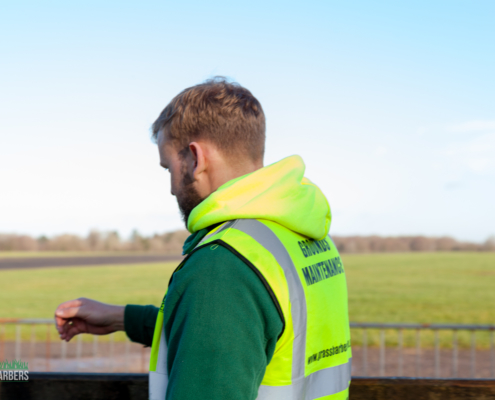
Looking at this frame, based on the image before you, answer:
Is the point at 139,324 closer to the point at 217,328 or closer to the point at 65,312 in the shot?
the point at 65,312

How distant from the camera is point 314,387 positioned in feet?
3.68

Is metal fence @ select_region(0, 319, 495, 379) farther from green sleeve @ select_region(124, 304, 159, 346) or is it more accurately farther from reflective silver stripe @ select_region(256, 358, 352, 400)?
reflective silver stripe @ select_region(256, 358, 352, 400)

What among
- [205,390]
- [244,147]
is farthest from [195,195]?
[205,390]

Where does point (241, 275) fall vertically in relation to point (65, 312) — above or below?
above

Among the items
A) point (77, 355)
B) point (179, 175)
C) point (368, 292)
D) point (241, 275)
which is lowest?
point (77, 355)

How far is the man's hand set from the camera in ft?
5.06

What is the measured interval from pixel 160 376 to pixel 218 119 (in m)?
0.66

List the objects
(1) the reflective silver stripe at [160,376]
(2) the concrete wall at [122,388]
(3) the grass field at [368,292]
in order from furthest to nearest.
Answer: (3) the grass field at [368,292] → (2) the concrete wall at [122,388] → (1) the reflective silver stripe at [160,376]

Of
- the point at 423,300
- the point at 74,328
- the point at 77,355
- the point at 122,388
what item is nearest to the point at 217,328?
the point at 122,388

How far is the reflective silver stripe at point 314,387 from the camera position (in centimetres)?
100

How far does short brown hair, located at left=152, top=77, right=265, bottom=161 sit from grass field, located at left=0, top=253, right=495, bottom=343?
11651 millimetres

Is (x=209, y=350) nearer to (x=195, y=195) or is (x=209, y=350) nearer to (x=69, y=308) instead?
(x=195, y=195)
